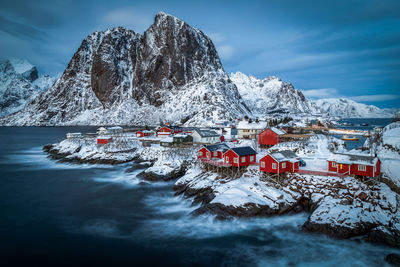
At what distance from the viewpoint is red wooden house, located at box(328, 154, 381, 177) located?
87.6 feet

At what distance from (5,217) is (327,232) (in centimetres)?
3126

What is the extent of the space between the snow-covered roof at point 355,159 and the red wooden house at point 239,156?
10336 millimetres

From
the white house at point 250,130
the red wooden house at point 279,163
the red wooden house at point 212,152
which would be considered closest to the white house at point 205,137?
the white house at point 250,130

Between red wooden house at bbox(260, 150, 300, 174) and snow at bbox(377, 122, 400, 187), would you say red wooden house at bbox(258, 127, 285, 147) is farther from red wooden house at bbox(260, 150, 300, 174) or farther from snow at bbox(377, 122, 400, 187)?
red wooden house at bbox(260, 150, 300, 174)

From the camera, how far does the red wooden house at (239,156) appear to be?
34125mm

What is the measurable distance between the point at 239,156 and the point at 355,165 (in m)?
13.2

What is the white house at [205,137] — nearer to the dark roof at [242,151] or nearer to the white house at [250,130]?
the white house at [250,130]

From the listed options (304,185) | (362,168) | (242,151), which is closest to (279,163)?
(304,185)

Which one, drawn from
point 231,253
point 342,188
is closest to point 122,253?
point 231,253

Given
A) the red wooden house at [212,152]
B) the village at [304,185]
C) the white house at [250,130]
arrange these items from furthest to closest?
the white house at [250,130], the red wooden house at [212,152], the village at [304,185]

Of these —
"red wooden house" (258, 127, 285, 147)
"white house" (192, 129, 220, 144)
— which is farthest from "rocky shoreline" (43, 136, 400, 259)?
"white house" (192, 129, 220, 144)

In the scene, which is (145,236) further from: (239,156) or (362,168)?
(362,168)

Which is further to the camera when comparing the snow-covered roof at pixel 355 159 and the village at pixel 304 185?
the snow-covered roof at pixel 355 159

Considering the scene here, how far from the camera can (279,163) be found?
3011cm
